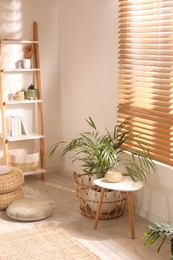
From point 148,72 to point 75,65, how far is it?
1.37 metres

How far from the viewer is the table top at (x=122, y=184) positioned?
3525 millimetres

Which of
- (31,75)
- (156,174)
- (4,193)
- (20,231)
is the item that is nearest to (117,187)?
(156,174)

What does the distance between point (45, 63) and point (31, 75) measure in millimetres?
223

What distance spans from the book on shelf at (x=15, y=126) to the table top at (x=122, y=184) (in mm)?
1504

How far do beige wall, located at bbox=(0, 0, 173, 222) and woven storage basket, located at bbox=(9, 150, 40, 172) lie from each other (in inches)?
14.6

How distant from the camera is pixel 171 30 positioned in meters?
3.46

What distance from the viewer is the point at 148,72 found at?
3.78 m

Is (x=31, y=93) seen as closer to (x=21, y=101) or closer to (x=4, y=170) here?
(x=21, y=101)

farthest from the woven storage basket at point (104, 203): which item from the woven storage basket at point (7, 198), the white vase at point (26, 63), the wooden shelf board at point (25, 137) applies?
the white vase at point (26, 63)

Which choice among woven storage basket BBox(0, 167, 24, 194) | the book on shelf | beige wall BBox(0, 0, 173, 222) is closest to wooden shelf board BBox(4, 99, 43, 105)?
the book on shelf

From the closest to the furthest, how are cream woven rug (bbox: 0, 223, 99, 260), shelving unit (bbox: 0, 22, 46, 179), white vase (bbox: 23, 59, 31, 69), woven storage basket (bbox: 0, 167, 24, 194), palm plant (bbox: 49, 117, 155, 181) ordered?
1. cream woven rug (bbox: 0, 223, 99, 260)
2. palm plant (bbox: 49, 117, 155, 181)
3. woven storage basket (bbox: 0, 167, 24, 194)
4. shelving unit (bbox: 0, 22, 46, 179)
5. white vase (bbox: 23, 59, 31, 69)

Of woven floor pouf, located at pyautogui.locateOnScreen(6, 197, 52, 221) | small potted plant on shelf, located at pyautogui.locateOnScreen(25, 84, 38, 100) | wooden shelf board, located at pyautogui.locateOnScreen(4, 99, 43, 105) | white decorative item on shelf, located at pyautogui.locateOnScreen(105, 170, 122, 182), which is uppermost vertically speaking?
small potted plant on shelf, located at pyautogui.locateOnScreen(25, 84, 38, 100)

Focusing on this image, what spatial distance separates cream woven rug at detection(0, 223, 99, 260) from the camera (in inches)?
126

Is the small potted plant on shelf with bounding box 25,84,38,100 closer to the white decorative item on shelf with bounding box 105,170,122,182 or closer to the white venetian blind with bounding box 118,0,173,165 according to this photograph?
the white venetian blind with bounding box 118,0,173,165
